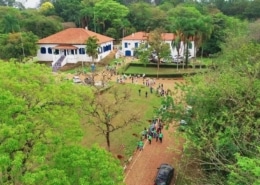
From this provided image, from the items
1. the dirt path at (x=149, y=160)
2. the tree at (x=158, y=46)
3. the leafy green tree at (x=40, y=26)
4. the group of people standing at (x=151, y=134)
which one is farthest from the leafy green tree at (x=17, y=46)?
the dirt path at (x=149, y=160)

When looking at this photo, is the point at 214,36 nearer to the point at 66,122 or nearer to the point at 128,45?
the point at 128,45

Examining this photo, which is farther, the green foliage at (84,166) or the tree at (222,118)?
the tree at (222,118)

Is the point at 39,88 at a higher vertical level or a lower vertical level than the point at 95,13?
lower

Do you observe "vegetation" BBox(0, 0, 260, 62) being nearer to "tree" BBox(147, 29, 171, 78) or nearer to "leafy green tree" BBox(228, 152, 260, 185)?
"tree" BBox(147, 29, 171, 78)

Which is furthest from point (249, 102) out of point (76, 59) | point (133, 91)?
point (76, 59)

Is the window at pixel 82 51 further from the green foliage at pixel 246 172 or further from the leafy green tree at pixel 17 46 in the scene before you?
the green foliage at pixel 246 172

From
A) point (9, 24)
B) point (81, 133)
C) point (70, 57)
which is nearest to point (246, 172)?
point (81, 133)
